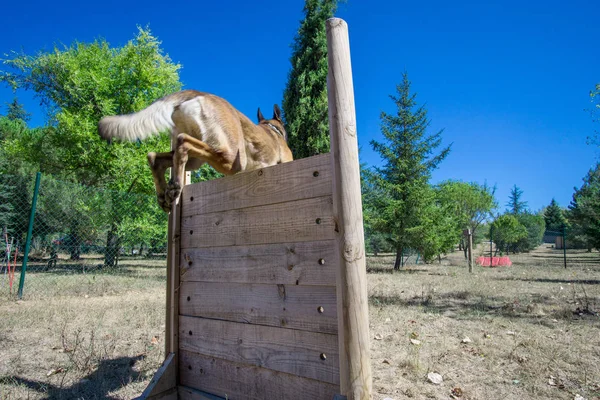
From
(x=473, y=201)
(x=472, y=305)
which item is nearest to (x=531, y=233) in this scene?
(x=473, y=201)

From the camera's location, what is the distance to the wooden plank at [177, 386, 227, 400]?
261 centimetres

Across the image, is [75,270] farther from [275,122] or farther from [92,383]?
[275,122]

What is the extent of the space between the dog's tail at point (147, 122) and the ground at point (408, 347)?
233 centimetres

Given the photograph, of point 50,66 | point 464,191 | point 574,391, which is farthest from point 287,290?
point 464,191

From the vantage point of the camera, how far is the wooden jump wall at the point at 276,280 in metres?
1.84

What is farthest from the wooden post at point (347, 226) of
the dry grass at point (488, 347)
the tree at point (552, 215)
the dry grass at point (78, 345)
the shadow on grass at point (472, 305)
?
the tree at point (552, 215)

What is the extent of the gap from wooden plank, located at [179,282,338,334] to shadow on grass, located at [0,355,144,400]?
1095 millimetres

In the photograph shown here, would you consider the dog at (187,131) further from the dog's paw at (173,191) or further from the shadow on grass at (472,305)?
the shadow on grass at (472,305)

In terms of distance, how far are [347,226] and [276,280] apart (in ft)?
2.37

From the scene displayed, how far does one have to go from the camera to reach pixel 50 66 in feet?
A: 47.7

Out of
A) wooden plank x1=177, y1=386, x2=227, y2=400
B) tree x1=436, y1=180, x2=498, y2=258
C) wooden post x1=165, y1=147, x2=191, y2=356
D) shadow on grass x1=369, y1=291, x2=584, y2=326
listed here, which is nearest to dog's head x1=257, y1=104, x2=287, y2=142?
wooden post x1=165, y1=147, x2=191, y2=356

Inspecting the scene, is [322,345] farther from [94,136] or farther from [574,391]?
[94,136]

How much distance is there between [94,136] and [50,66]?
4.24m

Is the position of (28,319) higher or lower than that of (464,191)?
lower
